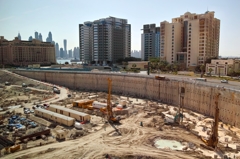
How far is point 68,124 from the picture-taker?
30.6 meters

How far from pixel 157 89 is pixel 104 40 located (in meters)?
84.2

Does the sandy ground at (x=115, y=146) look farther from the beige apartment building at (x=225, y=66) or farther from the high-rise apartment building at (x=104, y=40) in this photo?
the high-rise apartment building at (x=104, y=40)

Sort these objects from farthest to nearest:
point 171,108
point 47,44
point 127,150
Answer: point 47,44 < point 171,108 < point 127,150

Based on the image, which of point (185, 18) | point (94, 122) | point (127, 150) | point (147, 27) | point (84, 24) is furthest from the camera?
point (147, 27)

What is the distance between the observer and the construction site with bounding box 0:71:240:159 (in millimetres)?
22812

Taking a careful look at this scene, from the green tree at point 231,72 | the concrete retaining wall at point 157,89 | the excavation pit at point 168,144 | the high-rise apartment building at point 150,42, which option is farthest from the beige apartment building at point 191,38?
the excavation pit at point 168,144

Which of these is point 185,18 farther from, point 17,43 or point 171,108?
point 17,43

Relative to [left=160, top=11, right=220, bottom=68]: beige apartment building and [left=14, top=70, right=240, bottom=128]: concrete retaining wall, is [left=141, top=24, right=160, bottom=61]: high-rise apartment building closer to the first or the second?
[left=160, top=11, right=220, bottom=68]: beige apartment building

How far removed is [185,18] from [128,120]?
232 feet

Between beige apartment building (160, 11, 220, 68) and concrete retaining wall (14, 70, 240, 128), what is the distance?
3597 centimetres

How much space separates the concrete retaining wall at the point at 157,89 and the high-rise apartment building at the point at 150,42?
3299 inches

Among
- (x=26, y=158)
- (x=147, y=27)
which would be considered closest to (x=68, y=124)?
(x=26, y=158)

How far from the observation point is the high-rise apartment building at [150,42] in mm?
144375

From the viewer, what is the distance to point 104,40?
127m
